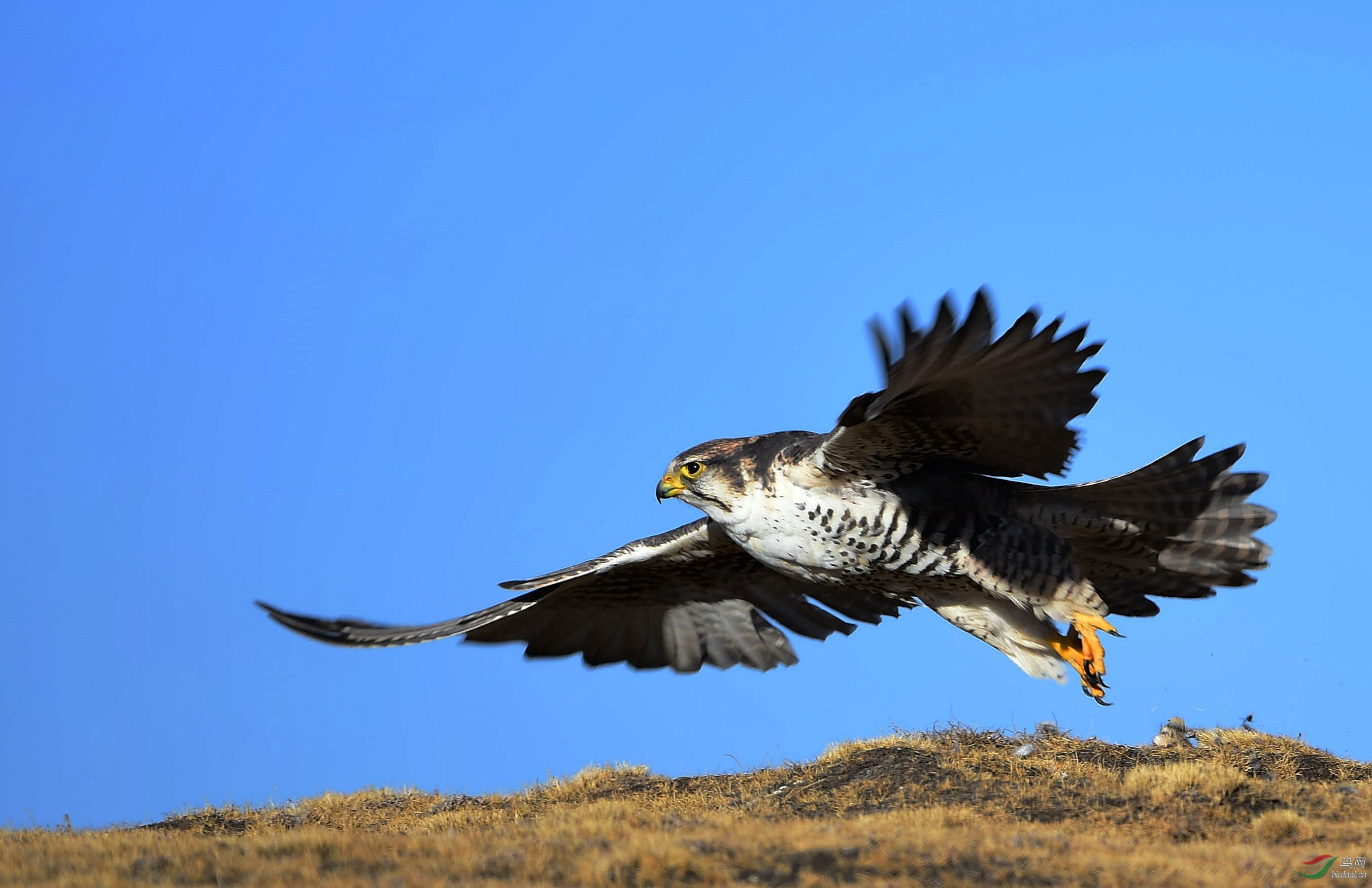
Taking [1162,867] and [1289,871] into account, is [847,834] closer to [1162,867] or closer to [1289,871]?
[1162,867]

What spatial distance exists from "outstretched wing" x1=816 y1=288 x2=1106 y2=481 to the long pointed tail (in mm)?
396

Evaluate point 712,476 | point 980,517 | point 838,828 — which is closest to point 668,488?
point 712,476

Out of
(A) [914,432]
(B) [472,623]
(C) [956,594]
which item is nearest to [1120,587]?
(C) [956,594]

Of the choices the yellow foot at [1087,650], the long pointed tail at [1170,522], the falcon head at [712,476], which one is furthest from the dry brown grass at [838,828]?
the falcon head at [712,476]

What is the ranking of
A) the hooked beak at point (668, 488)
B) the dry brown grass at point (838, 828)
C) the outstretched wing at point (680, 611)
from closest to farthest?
1. the dry brown grass at point (838, 828)
2. the hooked beak at point (668, 488)
3. the outstretched wing at point (680, 611)

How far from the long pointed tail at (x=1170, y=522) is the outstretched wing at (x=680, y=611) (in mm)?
2109

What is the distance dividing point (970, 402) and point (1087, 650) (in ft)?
7.30

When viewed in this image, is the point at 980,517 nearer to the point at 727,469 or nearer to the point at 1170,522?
the point at 1170,522

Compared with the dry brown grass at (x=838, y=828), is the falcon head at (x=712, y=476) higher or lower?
higher

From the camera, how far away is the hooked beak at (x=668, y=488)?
9031 mm

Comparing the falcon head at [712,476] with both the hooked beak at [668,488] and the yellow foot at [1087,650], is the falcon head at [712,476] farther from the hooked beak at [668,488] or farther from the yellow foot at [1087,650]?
the yellow foot at [1087,650]

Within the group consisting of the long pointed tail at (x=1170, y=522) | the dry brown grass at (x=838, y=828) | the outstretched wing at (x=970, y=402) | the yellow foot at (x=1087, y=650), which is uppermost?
the outstretched wing at (x=970, y=402)

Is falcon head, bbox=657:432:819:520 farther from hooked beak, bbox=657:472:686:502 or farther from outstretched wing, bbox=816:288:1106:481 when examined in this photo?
outstretched wing, bbox=816:288:1106:481

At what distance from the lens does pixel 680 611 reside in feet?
35.1
